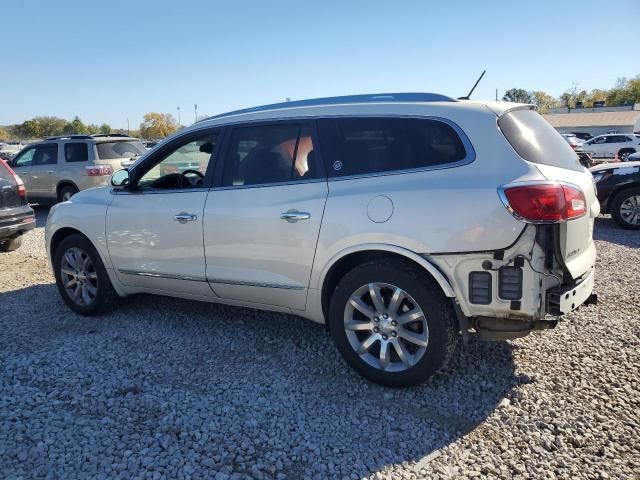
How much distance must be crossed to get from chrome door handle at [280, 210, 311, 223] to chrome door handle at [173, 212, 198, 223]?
86 cm

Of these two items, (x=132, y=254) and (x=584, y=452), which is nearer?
(x=584, y=452)

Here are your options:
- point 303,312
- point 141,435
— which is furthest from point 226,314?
point 141,435

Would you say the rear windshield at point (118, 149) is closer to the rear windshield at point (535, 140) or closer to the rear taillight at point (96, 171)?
the rear taillight at point (96, 171)

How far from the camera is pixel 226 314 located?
4824mm

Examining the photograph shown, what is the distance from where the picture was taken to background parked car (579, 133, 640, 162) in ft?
101

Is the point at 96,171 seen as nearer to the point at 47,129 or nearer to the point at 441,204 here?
the point at 441,204

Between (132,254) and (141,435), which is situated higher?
(132,254)

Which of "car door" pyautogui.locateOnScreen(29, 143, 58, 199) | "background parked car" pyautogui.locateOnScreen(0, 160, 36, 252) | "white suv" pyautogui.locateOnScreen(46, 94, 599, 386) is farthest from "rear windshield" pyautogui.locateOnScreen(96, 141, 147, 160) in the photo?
"white suv" pyautogui.locateOnScreen(46, 94, 599, 386)

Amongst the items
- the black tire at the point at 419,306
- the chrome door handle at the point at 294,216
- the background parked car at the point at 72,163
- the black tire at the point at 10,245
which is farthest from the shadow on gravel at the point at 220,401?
the background parked car at the point at 72,163

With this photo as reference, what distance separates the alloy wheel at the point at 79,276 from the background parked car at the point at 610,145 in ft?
105

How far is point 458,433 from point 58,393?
8.56 feet

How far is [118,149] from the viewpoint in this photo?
11695mm

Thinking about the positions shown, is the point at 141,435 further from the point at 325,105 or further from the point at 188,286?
the point at 325,105

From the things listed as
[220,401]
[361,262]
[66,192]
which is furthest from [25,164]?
[361,262]
